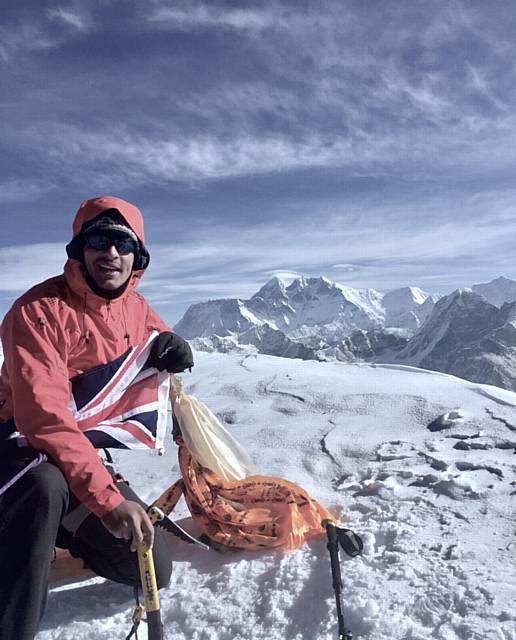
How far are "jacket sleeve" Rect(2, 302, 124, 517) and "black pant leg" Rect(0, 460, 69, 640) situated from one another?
0.10m

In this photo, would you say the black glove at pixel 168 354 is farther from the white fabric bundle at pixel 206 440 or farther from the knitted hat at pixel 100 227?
the knitted hat at pixel 100 227

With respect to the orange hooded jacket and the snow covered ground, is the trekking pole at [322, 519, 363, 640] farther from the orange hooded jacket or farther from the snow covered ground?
the orange hooded jacket

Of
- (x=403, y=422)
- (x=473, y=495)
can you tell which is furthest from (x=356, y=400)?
(x=473, y=495)

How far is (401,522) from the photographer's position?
2.82 m

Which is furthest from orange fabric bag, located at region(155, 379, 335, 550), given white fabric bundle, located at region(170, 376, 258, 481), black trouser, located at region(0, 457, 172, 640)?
black trouser, located at region(0, 457, 172, 640)

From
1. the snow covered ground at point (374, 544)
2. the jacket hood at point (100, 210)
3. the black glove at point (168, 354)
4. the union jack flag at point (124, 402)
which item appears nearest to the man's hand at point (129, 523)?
the snow covered ground at point (374, 544)

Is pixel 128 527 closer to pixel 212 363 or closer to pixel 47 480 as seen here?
pixel 47 480

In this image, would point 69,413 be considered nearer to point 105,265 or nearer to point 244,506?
point 105,265

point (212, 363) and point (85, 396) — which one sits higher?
point (85, 396)

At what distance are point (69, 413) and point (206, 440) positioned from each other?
112 centimetres

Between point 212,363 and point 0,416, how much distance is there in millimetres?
5887

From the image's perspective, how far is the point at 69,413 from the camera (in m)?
2.24

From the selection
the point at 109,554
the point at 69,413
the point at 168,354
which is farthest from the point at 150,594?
the point at 168,354

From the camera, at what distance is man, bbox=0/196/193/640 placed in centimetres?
201
